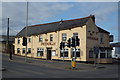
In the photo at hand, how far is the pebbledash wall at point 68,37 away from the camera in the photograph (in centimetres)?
3055

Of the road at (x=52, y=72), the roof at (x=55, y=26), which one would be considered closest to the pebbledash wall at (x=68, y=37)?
the roof at (x=55, y=26)

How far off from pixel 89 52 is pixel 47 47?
29.7 feet

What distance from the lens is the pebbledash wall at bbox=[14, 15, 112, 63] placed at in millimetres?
30547

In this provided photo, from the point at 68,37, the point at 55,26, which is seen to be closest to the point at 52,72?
the point at 68,37

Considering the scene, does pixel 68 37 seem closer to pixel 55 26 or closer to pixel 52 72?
pixel 55 26

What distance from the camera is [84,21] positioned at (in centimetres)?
3131

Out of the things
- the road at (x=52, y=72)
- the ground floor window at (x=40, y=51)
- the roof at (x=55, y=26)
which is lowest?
the road at (x=52, y=72)

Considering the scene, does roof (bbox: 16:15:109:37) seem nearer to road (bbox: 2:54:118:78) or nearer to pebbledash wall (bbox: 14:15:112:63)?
pebbledash wall (bbox: 14:15:112:63)

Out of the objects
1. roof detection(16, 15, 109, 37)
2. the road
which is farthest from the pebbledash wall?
the road

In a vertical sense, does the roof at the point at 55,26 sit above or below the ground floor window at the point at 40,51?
above

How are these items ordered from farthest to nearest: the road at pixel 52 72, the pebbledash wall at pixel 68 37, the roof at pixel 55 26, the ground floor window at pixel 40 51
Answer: the ground floor window at pixel 40 51
the roof at pixel 55 26
the pebbledash wall at pixel 68 37
the road at pixel 52 72

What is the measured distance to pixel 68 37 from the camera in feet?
106

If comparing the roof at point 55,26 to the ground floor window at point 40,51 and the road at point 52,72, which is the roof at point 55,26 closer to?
the ground floor window at point 40,51

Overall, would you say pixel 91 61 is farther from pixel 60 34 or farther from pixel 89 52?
pixel 60 34
